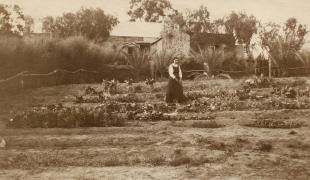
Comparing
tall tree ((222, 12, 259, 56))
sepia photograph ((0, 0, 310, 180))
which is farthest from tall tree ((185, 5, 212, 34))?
sepia photograph ((0, 0, 310, 180))

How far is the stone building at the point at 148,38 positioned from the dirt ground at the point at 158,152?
2198 cm

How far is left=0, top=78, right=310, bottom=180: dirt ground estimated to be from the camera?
533 cm

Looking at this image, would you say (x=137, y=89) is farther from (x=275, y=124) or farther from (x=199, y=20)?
(x=199, y=20)

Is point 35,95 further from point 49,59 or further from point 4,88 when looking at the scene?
point 49,59

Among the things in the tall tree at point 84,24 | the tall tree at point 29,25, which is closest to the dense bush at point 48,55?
the tall tree at point 29,25

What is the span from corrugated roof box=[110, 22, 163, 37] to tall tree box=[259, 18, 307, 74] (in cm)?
1693

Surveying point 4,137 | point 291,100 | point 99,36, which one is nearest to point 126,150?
point 4,137

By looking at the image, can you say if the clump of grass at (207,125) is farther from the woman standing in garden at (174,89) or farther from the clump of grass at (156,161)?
the woman standing in garden at (174,89)

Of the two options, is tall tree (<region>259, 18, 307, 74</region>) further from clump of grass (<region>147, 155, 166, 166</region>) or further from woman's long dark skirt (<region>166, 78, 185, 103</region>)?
clump of grass (<region>147, 155, 166, 166</region>)

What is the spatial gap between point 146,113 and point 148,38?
82.2 feet

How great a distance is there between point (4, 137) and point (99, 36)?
25.0m

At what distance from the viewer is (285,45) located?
16672 millimetres

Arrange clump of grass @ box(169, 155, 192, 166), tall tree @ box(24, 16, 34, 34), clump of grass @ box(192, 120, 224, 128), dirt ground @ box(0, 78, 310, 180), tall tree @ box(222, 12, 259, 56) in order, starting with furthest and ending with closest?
tall tree @ box(222, 12, 259, 56), tall tree @ box(24, 16, 34, 34), clump of grass @ box(192, 120, 224, 128), clump of grass @ box(169, 155, 192, 166), dirt ground @ box(0, 78, 310, 180)

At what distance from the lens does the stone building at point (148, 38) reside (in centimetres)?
3116
